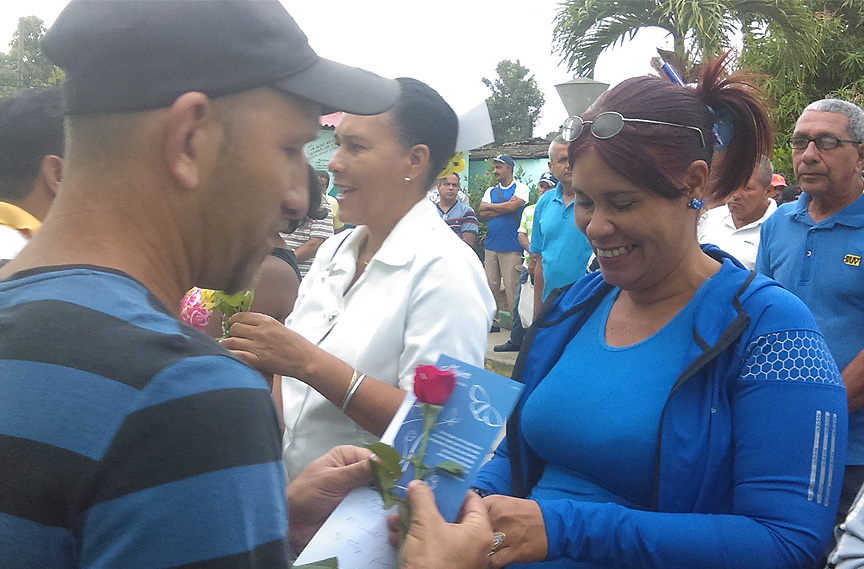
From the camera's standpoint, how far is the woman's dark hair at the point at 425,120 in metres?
2.55

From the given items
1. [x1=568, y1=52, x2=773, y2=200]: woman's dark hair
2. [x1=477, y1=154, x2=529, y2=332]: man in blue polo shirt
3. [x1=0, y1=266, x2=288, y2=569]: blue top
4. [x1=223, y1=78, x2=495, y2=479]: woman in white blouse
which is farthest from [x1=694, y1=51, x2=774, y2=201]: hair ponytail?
[x1=477, y1=154, x2=529, y2=332]: man in blue polo shirt

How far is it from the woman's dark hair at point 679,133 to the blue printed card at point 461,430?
82 centimetres

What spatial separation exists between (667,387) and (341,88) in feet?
3.48

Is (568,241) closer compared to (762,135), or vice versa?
(762,135)

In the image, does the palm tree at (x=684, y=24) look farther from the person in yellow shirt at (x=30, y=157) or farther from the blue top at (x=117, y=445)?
the blue top at (x=117, y=445)

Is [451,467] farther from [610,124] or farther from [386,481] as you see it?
[610,124]

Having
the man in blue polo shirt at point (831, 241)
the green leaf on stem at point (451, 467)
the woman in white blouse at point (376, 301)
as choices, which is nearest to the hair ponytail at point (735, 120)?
the woman in white blouse at point (376, 301)

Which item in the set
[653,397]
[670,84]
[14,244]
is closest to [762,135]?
[670,84]

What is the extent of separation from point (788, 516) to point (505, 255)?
8.40 meters

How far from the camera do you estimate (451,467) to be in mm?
1273

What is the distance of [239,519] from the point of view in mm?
786

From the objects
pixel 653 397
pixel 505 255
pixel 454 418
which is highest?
pixel 454 418

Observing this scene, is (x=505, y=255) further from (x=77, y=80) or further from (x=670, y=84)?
(x=77, y=80)

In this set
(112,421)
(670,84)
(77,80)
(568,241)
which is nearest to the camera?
(112,421)
